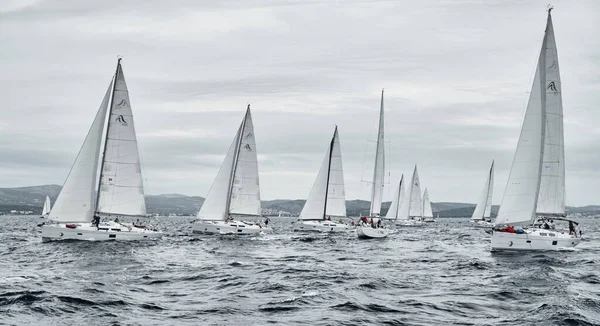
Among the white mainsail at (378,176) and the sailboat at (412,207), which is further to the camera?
the sailboat at (412,207)

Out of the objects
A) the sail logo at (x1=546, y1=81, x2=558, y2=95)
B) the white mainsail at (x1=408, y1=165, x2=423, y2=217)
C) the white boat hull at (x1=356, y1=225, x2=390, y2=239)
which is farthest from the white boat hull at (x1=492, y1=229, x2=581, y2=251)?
the white mainsail at (x1=408, y1=165, x2=423, y2=217)

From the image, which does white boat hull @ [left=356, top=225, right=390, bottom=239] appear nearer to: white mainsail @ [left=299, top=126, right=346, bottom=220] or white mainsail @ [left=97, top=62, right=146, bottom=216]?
white mainsail @ [left=299, top=126, right=346, bottom=220]

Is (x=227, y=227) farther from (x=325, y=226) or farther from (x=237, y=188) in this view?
(x=325, y=226)

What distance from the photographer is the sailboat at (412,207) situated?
441 ft

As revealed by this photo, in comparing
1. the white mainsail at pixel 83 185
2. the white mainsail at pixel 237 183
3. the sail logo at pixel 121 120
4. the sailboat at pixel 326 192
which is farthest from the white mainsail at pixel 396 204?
the white mainsail at pixel 83 185

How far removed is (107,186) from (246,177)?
18.4 m

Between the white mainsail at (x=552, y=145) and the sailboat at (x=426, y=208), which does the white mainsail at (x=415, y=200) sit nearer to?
the sailboat at (x=426, y=208)

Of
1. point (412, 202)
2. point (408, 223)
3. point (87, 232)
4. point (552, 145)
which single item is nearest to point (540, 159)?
point (552, 145)

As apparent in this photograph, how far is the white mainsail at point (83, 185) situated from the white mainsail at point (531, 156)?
30775 millimetres

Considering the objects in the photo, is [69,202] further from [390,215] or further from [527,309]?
[390,215]

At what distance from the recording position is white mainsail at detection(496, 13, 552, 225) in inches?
1730

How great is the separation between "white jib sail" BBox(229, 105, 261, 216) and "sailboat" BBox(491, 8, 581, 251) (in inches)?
1104

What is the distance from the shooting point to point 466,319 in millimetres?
19234

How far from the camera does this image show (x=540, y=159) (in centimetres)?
4434
